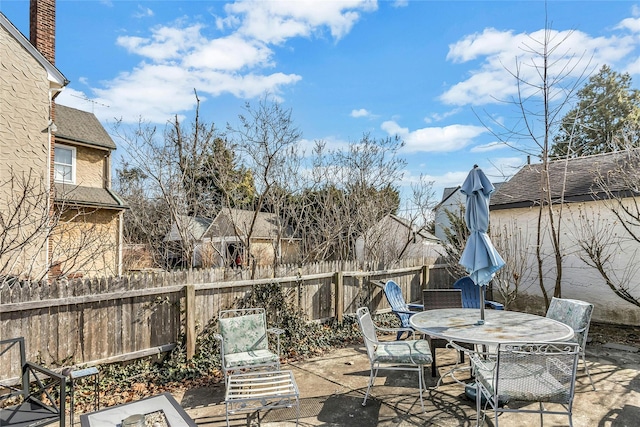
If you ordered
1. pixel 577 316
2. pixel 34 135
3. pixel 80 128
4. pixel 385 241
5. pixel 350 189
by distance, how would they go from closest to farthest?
pixel 577 316 → pixel 34 135 → pixel 350 189 → pixel 385 241 → pixel 80 128

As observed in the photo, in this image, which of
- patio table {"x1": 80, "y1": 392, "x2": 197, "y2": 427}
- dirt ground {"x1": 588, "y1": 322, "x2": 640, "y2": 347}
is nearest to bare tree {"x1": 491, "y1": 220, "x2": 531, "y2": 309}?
dirt ground {"x1": 588, "y1": 322, "x2": 640, "y2": 347}

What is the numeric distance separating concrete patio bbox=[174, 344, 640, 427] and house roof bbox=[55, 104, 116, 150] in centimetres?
1083

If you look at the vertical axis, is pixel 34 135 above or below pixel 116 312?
above

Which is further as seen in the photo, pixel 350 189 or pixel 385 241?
pixel 385 241

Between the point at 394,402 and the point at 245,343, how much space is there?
2.02 meters

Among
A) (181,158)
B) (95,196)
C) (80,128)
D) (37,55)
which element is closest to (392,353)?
(181,158)

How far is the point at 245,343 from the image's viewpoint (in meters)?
4.88

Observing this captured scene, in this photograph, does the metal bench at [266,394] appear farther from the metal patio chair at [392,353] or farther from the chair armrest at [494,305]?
the chair armrest at [494,305]

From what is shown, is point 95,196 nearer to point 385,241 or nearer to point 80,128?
point 80,128

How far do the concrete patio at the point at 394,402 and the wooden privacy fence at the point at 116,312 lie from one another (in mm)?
1004

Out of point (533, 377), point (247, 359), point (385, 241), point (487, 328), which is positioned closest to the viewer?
point (533, 377)

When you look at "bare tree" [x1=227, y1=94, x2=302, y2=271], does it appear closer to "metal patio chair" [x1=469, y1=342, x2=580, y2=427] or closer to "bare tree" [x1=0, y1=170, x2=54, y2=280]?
"bare tree" [x1=0, y1=170, x2=54, y2=280]

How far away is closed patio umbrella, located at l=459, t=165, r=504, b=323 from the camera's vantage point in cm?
441

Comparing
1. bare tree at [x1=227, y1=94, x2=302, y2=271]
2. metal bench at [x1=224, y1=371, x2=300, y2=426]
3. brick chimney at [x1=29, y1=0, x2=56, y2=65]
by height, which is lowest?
metal bench at [x1=224, y1=371, x2=300, y2=426]
